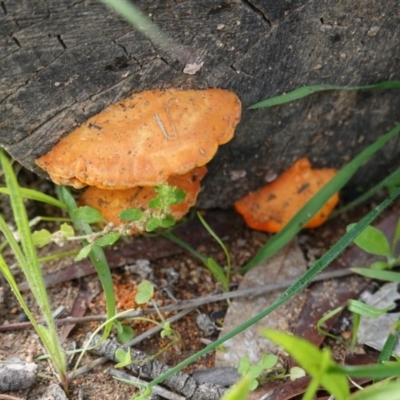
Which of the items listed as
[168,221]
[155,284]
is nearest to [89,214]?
[168,221]

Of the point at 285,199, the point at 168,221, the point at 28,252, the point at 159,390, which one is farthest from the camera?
the point at 285,199

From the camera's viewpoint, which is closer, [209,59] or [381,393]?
[381,393]

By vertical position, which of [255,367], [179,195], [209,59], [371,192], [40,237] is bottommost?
[255,367]

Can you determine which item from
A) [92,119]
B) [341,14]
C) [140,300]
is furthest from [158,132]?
[341,14]

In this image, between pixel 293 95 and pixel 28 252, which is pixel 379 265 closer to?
pixel 293 95

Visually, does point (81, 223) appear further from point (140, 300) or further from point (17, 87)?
point (17, 87)

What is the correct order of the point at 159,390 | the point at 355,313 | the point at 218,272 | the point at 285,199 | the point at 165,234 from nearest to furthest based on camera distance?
the point at 159,390
the point at 355,313
the point at 218,272
the point at 165,234
the point at 285,199

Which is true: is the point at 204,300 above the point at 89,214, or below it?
below
